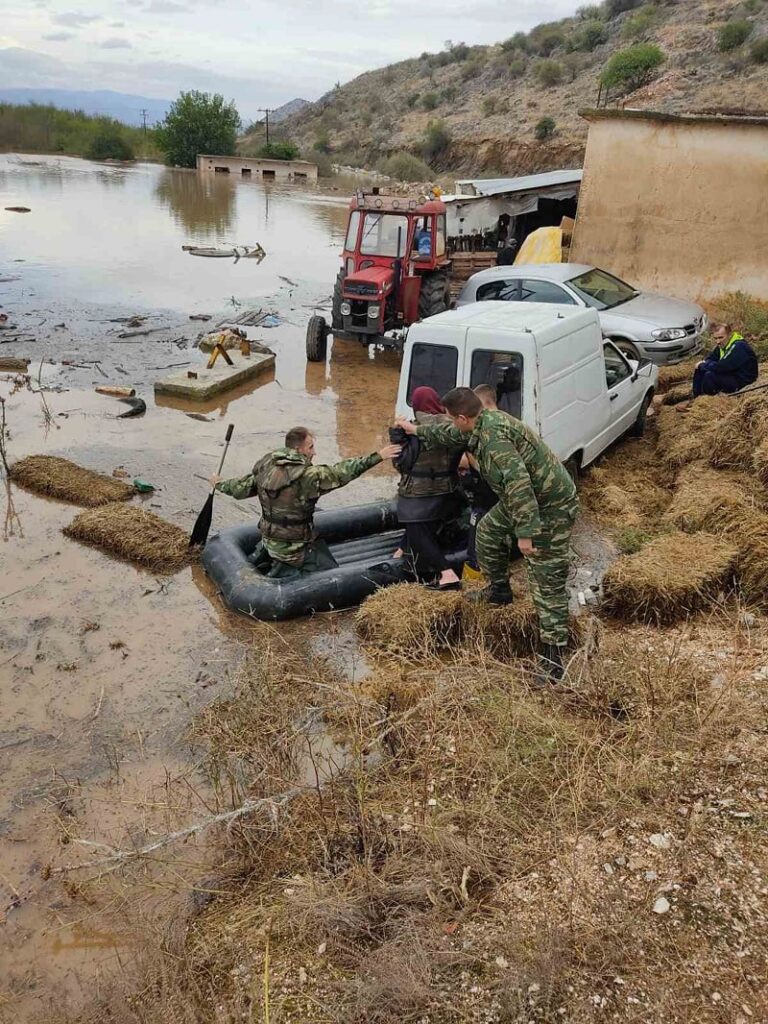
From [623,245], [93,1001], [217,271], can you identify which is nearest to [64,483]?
[93,1001]

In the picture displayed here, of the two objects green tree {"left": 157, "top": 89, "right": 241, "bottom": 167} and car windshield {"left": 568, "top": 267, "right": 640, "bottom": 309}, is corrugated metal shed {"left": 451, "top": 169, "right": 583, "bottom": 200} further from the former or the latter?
green tree {"left": 157, "top": 89, "right": 241, "bottom": 167}

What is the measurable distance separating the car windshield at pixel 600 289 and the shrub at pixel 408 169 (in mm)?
41104

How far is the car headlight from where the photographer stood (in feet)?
35.2

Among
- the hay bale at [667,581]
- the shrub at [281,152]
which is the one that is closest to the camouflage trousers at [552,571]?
the hay bale at [667,581]

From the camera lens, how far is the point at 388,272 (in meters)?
12.4

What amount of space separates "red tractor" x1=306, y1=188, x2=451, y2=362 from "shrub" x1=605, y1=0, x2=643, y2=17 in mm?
55323

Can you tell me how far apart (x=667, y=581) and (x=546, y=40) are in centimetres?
6545

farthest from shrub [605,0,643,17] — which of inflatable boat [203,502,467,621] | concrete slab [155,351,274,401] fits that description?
inflatable boat [203,502,467,621]

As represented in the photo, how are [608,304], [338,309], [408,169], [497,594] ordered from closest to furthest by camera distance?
1. [497,594]
2. [608,304]
3. [338,309]
4. [408,169]

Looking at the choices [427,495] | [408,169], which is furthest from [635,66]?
[427,495]

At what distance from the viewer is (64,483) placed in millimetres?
7980

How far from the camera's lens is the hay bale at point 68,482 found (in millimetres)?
7824

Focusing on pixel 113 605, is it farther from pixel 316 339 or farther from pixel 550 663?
pixel 316 339

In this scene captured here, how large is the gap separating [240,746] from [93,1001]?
45.6 inches
